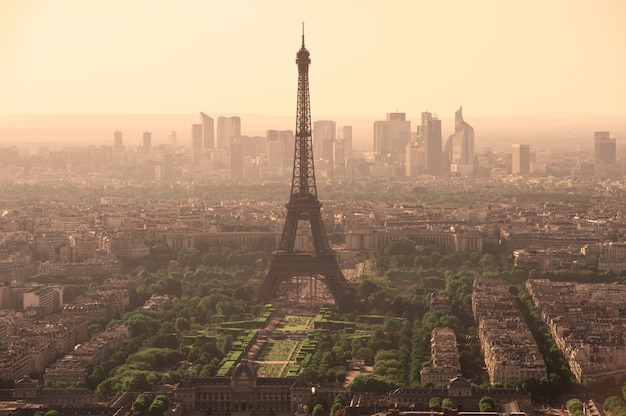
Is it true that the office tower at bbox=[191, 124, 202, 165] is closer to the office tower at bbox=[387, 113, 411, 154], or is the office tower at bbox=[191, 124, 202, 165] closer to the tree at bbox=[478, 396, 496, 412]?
the office tower at bbox=[387, 113, 411, 154]

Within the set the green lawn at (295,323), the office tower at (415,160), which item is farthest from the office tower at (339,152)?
the green lawn at (295,323)

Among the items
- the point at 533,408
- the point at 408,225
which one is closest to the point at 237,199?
the point at 408,225

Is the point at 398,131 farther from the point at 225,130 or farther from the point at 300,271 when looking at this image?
the point at 300,271

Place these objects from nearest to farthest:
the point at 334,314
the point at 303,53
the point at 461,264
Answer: the point at 334,314 < the point at 303,53 < the point at 461,264

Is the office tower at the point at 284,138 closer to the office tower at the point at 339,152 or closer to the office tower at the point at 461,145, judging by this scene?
the office tower at the point at 339,152

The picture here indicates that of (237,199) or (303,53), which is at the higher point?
(303,53)

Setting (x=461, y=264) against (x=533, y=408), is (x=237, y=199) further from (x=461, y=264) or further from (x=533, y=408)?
(x=533, y=408)

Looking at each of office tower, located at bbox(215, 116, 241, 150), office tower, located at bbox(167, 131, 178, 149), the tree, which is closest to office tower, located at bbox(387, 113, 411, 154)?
office tower, located at bbox(215, 116, 241, 150)
